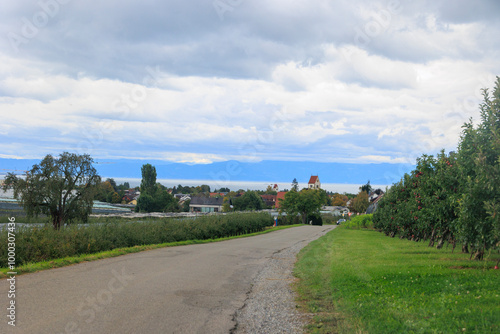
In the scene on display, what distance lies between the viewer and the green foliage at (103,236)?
1329cm

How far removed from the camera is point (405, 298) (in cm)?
772

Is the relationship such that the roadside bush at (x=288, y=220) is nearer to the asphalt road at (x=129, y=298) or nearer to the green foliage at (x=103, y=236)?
the green foliage at (x=103, y=236)

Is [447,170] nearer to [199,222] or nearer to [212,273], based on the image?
[212,273]

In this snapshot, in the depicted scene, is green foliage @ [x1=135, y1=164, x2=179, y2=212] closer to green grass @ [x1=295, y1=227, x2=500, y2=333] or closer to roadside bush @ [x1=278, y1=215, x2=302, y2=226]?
roadside bush @ [x1=278, y1=215, x2=302, y2=226]

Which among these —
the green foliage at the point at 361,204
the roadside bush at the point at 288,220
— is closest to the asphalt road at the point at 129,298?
the roadside bush at the point at 288,220

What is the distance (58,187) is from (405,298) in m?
35.7

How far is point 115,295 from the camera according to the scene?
8539mm

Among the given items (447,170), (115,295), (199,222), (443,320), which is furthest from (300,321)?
(199,222)

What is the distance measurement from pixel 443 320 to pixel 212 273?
24.7 feet

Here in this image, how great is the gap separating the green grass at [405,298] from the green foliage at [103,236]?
8.55 metres

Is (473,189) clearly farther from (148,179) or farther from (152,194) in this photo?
(148,179)

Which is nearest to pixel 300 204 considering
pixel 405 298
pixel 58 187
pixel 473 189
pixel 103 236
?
pixel 58 187

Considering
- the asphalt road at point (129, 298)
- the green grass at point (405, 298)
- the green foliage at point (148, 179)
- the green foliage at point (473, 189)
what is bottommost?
the asphalt road at point (129, 298)

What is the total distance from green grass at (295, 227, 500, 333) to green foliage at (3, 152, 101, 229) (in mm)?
30831
